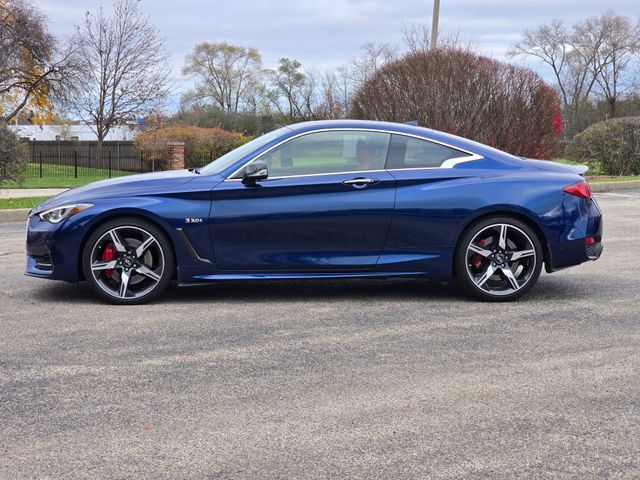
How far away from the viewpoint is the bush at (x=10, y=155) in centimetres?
1684

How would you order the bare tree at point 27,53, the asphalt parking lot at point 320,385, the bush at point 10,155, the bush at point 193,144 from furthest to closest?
the bare tree at point 27,53, the bush at point 193,144, the bush at point 10,155, the asphalt parking lot at point 320,385

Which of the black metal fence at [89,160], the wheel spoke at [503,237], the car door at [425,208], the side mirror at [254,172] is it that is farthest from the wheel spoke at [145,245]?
the black metal fence at [89,160]

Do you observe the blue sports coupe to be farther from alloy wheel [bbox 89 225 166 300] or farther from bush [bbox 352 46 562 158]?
bush [bbox 352 46 562 158]

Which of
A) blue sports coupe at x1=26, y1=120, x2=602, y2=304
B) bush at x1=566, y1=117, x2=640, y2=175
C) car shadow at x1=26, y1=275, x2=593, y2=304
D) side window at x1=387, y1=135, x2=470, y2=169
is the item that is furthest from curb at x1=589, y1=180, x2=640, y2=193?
side window at x1=387, y1=135, x2=470, y2=169

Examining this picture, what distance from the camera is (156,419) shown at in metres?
3.91

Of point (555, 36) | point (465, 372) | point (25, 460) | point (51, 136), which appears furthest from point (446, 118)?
point (51, 136)

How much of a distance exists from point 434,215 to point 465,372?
2123 mm

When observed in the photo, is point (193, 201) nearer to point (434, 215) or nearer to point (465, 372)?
point (434, 215)

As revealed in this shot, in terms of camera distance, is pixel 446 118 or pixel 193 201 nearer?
pixel 193 201

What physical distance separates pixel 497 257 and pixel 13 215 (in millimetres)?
10411

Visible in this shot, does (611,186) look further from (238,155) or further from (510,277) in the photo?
(238,155)

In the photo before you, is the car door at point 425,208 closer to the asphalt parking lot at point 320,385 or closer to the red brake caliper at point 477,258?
the red brake caliper at point 477,258

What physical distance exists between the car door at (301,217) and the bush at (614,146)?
19696 mm

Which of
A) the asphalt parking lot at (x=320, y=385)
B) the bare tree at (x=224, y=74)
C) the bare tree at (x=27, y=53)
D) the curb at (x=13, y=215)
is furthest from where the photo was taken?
the bare tree at (x=224, y=74)
